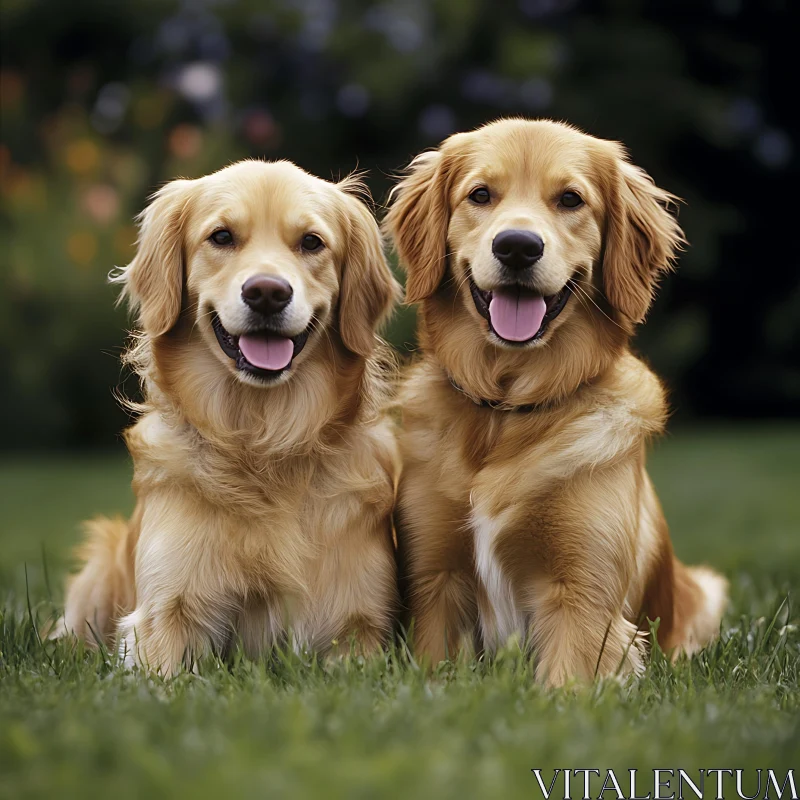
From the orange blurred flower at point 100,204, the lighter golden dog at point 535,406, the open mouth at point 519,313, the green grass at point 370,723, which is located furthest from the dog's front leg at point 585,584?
the orange blurred flower at point 100,204

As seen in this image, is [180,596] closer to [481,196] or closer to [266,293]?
[266,293]

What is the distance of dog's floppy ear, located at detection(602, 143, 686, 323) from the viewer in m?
3.37

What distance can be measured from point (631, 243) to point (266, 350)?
1.24 m

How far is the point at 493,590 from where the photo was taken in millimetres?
3166

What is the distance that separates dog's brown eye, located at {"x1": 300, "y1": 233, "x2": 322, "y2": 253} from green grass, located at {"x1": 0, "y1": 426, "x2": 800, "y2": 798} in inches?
49.5

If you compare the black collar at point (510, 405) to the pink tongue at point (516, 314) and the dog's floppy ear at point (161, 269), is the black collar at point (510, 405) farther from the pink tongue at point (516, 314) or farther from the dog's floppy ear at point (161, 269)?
the dog's floppy ear at point (161, 269)

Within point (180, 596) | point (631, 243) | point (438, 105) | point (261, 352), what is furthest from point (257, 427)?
point (438, 105)

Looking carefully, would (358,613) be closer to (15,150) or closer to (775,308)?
(15,150)

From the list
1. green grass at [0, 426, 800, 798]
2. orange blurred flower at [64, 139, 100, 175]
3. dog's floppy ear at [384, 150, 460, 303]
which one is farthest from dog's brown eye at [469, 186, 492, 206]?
orange blurred flower at [64, 139, 100, 175]

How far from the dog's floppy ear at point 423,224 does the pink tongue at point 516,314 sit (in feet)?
0.96

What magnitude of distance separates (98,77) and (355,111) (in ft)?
10.9

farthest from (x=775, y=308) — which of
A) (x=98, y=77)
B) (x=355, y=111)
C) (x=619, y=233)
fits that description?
(x=619, y=233)

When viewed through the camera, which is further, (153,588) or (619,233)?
(619,233)

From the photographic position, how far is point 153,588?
3.01m
